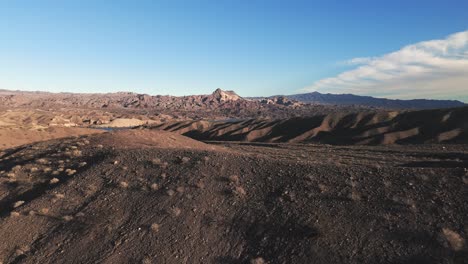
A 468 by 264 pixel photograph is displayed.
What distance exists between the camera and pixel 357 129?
74938 mm

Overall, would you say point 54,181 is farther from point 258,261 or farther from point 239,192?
point 258,261

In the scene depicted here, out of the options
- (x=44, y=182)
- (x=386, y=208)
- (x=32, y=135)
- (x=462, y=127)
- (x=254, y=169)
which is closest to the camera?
(x=386, y=208)

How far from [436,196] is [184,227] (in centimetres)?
1037

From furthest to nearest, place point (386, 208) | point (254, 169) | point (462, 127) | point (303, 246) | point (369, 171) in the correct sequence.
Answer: point (462, 127)
point (254, 169)
point (369, 171)
point (386, 208)
point (303, 246)

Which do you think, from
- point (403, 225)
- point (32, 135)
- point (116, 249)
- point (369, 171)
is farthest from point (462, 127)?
point (32, 135)

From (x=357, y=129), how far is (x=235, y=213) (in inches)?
2575

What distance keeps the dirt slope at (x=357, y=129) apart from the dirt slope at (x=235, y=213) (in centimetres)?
4334

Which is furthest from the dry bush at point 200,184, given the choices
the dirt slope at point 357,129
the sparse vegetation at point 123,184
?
the dirt slope at point 357,129

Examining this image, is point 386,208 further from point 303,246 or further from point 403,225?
point 303,246

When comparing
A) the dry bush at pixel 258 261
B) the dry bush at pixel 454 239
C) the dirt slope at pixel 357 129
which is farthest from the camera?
the dirt slope at pixel 357 129

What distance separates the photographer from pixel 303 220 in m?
13.8

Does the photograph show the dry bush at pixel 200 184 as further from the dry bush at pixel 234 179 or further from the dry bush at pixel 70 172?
the dry bush at pixel 70 172

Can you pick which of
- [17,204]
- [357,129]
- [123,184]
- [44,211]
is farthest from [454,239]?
[357,129]

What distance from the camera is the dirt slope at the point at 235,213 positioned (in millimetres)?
12141
